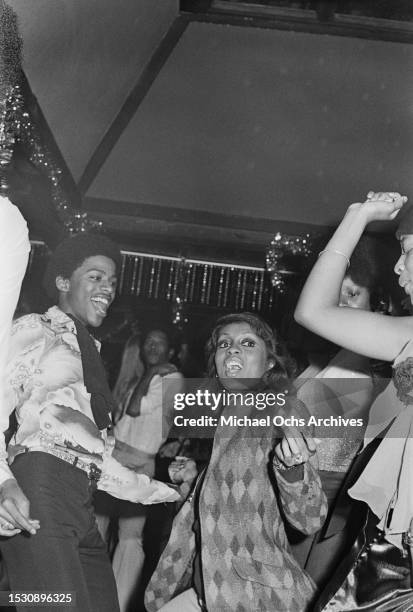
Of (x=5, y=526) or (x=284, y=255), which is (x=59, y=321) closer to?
(x=5, y=526)

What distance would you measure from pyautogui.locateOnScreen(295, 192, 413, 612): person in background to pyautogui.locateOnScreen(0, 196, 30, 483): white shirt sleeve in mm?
557

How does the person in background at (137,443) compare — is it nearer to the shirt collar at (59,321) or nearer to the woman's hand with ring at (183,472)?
the woman's hand with ring at (183,472)

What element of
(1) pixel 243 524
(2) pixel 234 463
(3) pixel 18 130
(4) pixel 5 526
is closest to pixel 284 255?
(3) pixel 18 130

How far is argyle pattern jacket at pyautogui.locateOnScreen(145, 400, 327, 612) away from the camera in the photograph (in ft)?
4.97

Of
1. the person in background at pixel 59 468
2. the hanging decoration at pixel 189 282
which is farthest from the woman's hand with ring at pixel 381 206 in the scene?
the hanging decoration at pixel 189 282

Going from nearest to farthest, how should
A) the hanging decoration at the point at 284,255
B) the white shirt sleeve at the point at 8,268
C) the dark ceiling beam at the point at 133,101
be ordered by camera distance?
1. the white shirt sleeve at the point at 8,268
2. the dark ceiling beam at the point at 133,101
3. the hanging decoration at the point at 284,255

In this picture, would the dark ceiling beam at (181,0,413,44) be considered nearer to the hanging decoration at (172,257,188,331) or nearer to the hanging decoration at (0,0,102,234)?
the hanging decoration at (0,0,102,234)

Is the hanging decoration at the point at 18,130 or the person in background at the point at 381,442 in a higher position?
the hanging decoration at the point at 18,130

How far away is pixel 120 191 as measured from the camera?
3.87 metres

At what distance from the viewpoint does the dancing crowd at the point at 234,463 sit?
1302mm

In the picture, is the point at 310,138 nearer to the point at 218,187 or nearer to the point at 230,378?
the point at 218,187

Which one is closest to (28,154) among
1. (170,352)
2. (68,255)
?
(68,255)

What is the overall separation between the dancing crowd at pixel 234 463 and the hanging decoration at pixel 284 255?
6.05 ft

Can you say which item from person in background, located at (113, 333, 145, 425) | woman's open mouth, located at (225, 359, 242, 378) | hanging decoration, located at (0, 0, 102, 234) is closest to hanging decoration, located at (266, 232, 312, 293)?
person in background, located at (113, 333, 145, 425)
